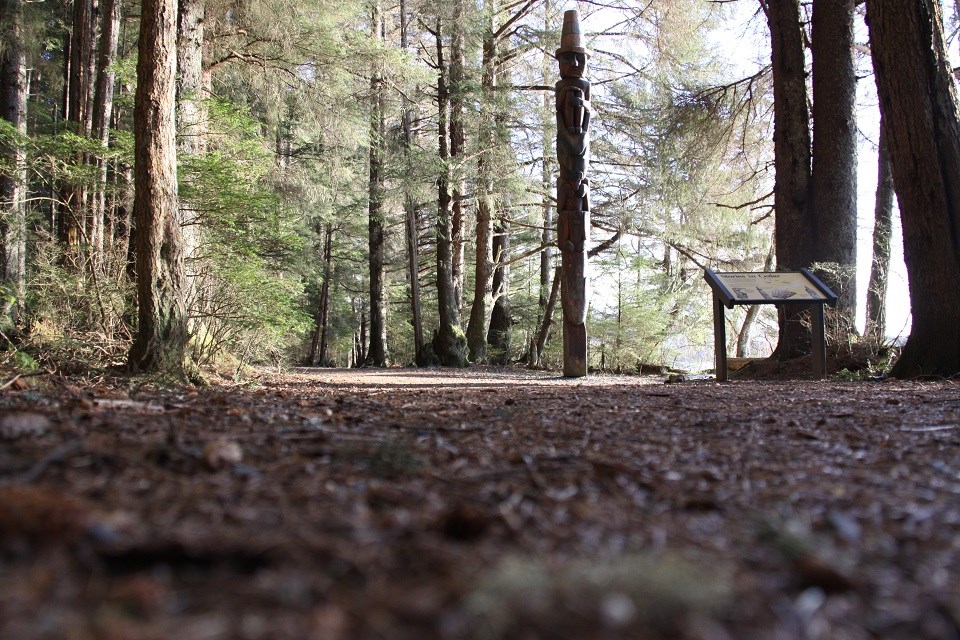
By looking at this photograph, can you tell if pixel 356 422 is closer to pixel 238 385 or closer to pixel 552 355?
pixel 238 385

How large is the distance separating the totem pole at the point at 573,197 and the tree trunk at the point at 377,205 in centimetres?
559

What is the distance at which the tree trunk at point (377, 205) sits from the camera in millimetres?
16562

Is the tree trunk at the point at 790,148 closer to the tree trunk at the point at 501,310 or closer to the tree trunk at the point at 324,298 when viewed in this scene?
the tree trunk at the point at 501,310

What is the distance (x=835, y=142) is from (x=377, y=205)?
12.2m

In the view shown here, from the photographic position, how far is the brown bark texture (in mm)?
9789

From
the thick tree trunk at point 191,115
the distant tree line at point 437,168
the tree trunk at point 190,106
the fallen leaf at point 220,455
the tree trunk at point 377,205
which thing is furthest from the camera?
the tree trunk at point 377,205

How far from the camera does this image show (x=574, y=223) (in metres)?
10.2

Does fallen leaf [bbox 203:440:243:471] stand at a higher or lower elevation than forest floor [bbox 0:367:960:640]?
higher

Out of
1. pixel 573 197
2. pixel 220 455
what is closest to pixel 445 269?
pixel 573 197

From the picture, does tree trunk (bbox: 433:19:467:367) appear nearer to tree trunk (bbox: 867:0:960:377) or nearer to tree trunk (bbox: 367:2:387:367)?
tree trunk (bbox: 367:2:387:367)

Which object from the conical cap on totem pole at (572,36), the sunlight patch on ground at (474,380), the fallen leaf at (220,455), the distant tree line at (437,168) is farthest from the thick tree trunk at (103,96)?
the fallen leaf at (220,455)

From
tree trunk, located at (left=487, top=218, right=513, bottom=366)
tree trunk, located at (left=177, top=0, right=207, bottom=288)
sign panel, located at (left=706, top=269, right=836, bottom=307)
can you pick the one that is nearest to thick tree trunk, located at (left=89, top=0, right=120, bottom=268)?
tree trunk, located at (left=177, top=0, right=207, bottom=288)

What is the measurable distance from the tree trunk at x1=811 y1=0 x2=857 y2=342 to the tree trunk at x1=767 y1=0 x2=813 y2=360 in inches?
6.4

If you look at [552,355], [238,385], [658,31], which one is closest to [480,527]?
[238,385]
